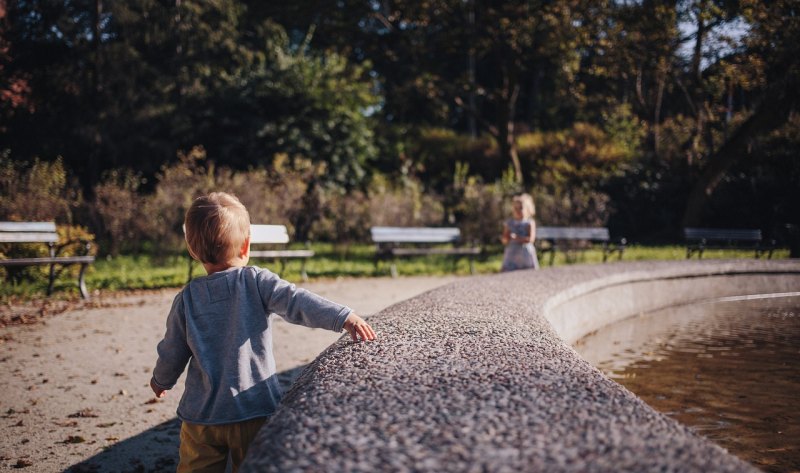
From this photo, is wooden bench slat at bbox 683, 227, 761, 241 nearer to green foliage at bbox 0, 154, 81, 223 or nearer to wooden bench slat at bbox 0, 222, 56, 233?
wooden bench slat at bbox 0, 222, 56, 233

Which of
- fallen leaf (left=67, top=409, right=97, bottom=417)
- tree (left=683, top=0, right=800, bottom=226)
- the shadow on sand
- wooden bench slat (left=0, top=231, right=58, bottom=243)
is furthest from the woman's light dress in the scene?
tree (left=683, top=0, right=800, bottom=226)

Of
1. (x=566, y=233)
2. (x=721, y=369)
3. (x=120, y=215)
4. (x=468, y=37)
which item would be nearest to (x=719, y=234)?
(x=566, y=233)

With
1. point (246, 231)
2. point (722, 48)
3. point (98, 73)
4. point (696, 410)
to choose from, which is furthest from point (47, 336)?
point (722, 48)

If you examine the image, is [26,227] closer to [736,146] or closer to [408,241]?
[408,241]

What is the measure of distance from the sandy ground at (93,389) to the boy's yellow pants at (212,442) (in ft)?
3.27

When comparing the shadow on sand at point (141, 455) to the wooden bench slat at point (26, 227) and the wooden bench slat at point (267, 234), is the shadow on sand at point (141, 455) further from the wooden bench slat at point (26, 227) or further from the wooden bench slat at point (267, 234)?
the wooden bench slat at point (26, 227)

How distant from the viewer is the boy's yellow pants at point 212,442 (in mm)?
2238

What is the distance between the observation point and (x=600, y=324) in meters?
7.06

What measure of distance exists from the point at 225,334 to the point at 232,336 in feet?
0.12

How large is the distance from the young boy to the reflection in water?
264 centimetres

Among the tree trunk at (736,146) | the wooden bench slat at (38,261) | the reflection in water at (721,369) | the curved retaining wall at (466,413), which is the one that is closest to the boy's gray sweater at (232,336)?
the curved retaining wall at (466,413)

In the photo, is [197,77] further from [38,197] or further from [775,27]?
[775,27]

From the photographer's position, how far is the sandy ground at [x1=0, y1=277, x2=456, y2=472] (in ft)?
10.7

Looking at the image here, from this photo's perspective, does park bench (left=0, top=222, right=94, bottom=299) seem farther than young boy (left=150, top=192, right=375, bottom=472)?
Yes
